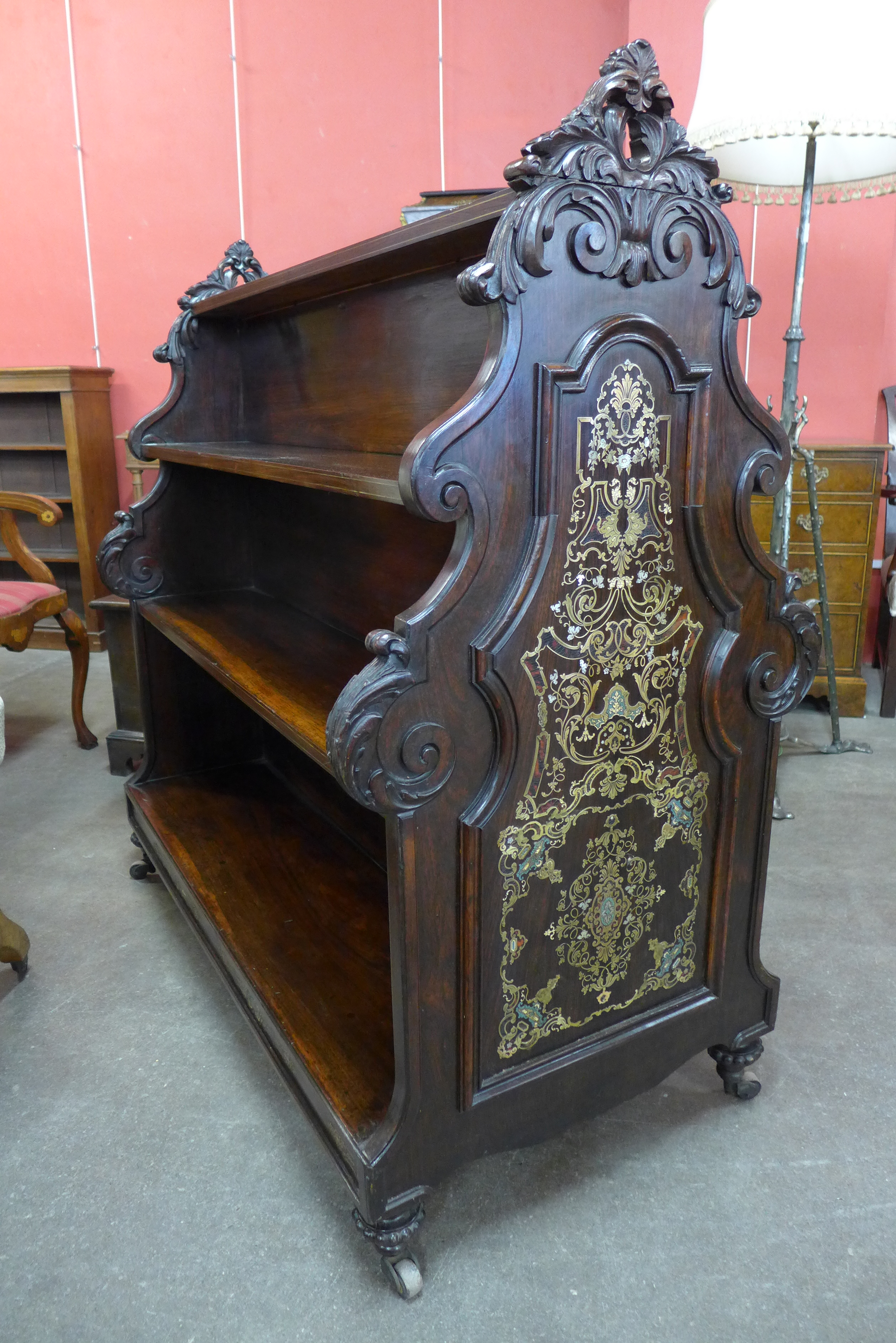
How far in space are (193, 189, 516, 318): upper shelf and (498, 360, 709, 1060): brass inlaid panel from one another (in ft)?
0.84

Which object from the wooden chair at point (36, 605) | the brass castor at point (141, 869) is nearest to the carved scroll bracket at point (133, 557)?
the brass castor at point (141, 869)

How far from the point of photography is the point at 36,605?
315cm

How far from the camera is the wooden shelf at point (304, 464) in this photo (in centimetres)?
119

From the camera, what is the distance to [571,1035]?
1.44m

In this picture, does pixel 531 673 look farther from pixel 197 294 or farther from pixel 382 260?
pixel 197 294

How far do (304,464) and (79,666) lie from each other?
2163 millimetres

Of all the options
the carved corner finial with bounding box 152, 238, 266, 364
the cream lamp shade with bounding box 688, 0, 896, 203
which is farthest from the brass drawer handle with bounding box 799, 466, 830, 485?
the carved corner finial with bounding box 152, 238, 266, 364

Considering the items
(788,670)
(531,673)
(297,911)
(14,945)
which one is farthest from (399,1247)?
(14,945)

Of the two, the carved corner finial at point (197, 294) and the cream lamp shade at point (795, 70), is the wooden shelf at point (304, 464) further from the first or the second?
the cream lamp shade at point (795, 70)

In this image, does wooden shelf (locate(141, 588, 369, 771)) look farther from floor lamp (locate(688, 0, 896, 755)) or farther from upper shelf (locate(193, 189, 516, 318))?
floor lamp (locate(688, 0, 896, 755))

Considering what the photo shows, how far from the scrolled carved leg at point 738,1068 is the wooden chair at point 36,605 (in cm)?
239

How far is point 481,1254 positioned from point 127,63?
189 inches

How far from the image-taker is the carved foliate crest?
3.49ft

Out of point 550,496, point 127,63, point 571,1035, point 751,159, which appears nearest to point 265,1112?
point 571,1035
